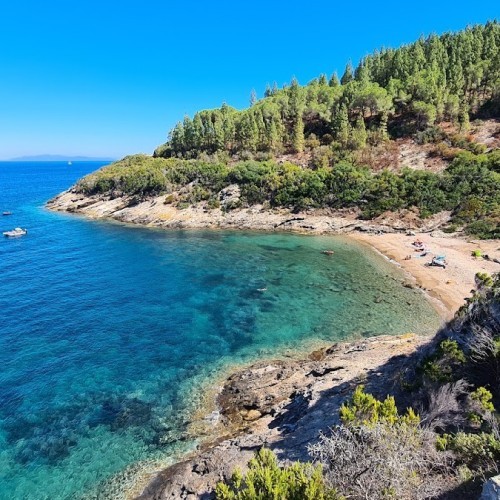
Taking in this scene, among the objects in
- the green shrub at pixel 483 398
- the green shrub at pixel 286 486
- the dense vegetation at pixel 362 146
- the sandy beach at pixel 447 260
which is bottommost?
the sandy beach at pixel 447 260

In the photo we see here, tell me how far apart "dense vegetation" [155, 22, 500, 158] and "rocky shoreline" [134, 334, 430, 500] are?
232ft

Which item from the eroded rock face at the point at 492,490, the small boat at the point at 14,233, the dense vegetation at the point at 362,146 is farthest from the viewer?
the small boat at the point at 14,233

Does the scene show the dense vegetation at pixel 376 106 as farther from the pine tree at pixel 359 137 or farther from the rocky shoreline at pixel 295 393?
the rocky shoreline at pixel 295 393

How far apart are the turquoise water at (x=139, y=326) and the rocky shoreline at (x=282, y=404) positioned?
2.22 metres

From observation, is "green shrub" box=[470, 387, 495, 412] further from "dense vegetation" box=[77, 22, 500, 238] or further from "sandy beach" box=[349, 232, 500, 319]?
"dense vegetation" box=[77, 22, 500, 238]

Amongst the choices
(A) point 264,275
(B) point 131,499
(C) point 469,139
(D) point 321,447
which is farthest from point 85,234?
(C) point 469,139

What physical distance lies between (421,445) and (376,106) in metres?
93.0

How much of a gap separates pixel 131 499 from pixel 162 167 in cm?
8719

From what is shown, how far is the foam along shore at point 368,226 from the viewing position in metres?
42.2

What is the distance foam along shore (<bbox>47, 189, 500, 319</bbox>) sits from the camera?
42.2 meters

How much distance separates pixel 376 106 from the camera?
301ft

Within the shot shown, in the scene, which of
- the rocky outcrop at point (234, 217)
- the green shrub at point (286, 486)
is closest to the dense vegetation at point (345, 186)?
the rocky outcrop at point (234, 217)

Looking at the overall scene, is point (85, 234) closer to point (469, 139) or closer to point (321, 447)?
point (321, 447)

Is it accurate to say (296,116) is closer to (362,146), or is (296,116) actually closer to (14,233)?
(362,146)
